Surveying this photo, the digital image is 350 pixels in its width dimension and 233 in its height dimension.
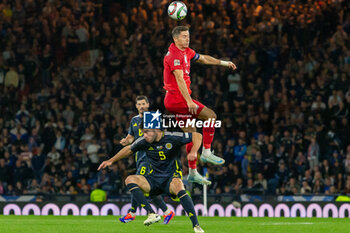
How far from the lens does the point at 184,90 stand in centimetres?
1088

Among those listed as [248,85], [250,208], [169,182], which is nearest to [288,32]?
[248,85]

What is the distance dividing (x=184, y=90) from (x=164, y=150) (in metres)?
2.04

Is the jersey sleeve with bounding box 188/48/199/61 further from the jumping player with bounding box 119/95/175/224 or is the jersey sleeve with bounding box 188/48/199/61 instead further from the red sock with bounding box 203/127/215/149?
the jumping player with bounding box 119/95/175/224

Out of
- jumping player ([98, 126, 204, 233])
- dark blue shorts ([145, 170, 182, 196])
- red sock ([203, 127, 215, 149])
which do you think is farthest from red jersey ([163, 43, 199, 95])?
dark blue shorts ([145, 170, 182, 196])

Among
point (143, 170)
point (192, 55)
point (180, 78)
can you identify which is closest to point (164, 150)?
point (143, 170)

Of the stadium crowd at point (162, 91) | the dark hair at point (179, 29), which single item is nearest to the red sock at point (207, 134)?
the dark hair at point (179, 29)

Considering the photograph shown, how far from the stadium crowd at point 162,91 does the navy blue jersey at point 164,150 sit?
22.6ft

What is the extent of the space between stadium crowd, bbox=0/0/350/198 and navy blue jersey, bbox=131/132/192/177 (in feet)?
22.6

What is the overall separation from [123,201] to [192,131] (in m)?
7.74

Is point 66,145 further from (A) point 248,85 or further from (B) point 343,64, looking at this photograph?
(B) point 343,64

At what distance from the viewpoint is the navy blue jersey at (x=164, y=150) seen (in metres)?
12.3

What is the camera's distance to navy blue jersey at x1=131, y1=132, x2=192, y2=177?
486 inches

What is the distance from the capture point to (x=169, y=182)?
1274 cm

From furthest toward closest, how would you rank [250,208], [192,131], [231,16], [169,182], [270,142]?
[231,16]
[270,142]
[250,208]
[169,182]
[192,131]
